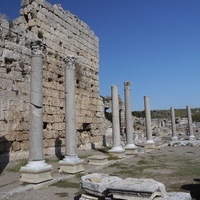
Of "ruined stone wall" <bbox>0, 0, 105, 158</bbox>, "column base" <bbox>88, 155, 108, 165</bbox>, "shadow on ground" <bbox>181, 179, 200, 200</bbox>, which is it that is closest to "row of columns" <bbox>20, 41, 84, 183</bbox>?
"column base" <bbox>88, 155, 108, 165</bbox>

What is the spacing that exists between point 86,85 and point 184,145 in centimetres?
1014

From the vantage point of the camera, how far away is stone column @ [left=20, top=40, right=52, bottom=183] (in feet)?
25.0

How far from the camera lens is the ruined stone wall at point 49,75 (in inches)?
454

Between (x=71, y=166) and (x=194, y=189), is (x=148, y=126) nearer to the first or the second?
(x=71, y=166)

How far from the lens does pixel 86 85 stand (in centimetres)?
1769

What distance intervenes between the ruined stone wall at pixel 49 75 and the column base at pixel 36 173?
3.66 meters

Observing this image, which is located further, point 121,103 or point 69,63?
point 121,103

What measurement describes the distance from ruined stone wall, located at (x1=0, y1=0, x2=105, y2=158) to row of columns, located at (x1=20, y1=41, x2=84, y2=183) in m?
3.06

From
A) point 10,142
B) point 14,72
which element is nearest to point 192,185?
point 10,142

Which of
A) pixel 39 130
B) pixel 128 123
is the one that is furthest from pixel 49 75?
pixel 39 130

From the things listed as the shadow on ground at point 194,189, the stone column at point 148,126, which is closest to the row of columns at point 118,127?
the stone column at point 148,126

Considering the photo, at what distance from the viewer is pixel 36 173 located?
24.6ft

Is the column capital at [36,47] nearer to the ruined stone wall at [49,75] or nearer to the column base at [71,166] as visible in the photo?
the ruined stone wall at [49,75]

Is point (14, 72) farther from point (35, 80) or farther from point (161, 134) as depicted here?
point (161, 134)
